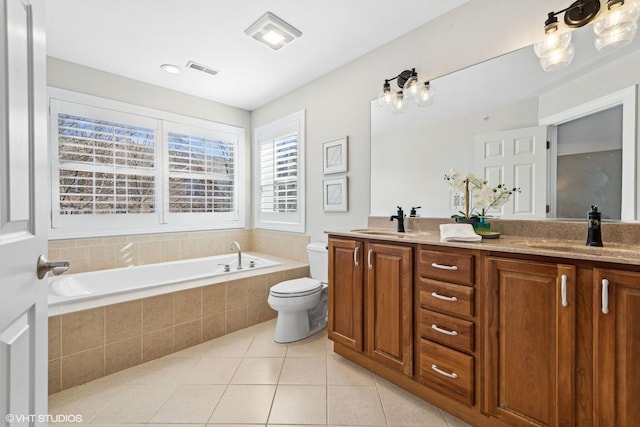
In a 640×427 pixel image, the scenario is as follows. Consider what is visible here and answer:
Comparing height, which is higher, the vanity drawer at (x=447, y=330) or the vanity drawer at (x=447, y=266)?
the vanity drawer at (x=447, y=266)

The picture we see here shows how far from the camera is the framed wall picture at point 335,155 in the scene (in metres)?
2.68

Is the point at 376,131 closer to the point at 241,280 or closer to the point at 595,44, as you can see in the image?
the point at 595,44

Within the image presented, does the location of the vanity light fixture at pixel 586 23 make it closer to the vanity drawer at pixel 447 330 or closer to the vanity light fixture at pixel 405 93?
the vanity light fixture at pixel 405 93

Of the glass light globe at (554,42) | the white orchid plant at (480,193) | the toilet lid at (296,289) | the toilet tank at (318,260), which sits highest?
the glass light globe at (554,42)

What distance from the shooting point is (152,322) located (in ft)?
6.74

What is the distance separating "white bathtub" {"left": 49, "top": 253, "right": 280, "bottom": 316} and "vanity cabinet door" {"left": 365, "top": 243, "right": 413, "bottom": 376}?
132 cm

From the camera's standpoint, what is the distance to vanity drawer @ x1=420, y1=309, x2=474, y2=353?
54.3 inches

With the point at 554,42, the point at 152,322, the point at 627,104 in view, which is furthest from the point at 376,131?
the point at 152,322

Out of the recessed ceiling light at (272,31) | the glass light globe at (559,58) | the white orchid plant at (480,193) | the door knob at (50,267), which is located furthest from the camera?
the recessed ceiling light at (272,31)

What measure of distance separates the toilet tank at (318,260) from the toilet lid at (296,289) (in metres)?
0.26

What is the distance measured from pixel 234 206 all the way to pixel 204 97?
141 centimetres

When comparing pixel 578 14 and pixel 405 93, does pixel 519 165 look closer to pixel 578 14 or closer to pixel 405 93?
pixel 578 14

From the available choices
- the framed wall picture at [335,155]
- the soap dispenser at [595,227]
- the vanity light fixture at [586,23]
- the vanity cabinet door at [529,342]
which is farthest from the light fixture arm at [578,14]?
the framed wall picture at [335,155]

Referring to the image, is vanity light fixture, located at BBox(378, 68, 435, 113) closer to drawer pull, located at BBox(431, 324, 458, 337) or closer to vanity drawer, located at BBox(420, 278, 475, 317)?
vanity drawer, located at BBox(420, 278, 475, 317)
